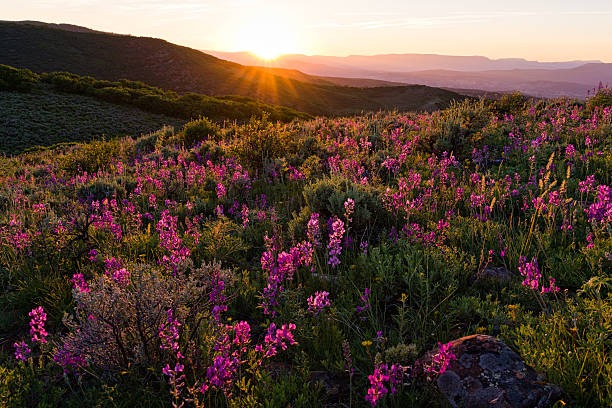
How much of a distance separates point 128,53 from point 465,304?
9094 centimetres

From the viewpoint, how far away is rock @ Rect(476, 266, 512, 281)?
329 cm

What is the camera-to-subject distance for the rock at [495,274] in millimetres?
3287

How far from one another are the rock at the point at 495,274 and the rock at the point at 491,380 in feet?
3.80

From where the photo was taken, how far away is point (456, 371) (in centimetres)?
215

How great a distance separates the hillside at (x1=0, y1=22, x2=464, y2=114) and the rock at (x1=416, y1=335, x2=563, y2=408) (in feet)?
195

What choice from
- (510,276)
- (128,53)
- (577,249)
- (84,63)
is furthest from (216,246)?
(128,53)

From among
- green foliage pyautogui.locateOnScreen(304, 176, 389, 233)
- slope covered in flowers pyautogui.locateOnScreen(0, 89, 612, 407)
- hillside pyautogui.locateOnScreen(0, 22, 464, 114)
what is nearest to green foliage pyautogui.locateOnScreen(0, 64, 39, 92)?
hillside pyautogui.locateOnScreen(0, 22, 464, 114)

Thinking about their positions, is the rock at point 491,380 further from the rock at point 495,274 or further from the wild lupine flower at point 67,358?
the wild lupine flower at point 67,358

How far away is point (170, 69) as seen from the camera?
2889 inches

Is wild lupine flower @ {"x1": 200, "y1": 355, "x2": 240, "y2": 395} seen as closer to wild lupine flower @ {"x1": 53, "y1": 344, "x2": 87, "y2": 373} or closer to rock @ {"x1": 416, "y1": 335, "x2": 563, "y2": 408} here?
wild lupine flower @ {"x1": 53, "y1": 344, "x2": 87, "y2": 373}

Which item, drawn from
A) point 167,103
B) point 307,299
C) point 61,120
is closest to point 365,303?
point 307,299

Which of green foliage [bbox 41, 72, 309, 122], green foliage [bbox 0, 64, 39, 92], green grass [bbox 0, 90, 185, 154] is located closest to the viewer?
green grass [bbox 0, 90, 185, 154]

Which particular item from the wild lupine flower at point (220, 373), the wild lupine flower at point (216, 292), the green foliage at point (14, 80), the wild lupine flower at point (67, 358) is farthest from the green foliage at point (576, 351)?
the green foliage at point (14, 80)

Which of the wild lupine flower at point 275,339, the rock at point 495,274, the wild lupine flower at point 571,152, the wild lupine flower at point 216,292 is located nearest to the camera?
the wild lupine flower at point 275,339
